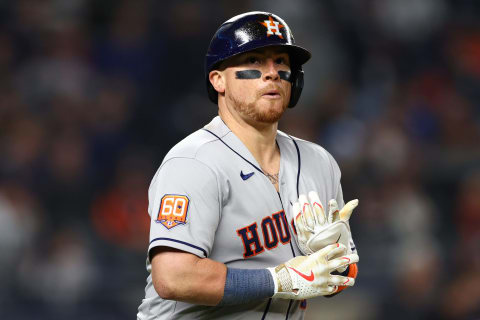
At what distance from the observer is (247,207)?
272 cm

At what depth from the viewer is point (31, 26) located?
7742mm

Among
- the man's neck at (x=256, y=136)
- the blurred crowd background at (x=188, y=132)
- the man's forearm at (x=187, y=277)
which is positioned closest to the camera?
the man's forearm at (x=187, y=277)

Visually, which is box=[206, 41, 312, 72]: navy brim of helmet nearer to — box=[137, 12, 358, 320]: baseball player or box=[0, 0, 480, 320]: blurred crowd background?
box=[137, 12, 358, 320]: baseball player

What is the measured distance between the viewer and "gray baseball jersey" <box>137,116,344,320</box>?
2559mm

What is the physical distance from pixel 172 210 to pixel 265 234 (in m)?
0.38

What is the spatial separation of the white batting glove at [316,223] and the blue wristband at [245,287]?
22cm

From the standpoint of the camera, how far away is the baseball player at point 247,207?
2531 millimetres

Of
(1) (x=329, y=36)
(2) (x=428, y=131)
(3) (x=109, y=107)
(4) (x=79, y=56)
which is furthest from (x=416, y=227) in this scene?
(4) (x=79, y=56)

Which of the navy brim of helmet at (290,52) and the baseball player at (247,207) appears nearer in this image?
the baseball player at (247,207)

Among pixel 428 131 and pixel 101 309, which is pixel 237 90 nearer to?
pixel 101 309

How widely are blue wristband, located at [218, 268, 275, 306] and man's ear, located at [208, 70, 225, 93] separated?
783mm

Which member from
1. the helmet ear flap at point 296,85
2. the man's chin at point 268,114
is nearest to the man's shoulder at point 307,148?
the helmet ear flap at point 296,85

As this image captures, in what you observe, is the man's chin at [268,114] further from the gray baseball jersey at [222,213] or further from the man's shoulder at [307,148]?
the man's shoulder at [307,148]

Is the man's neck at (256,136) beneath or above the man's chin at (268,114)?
beneath
